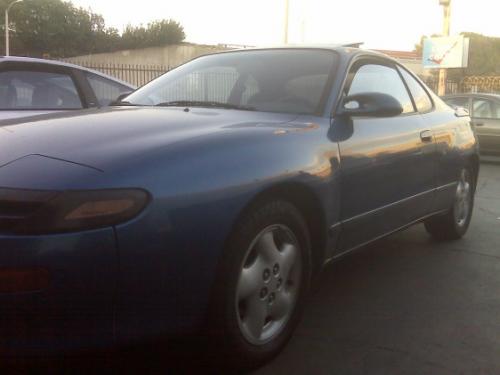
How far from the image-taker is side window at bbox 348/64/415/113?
12.1ft

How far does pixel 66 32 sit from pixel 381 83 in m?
50.2

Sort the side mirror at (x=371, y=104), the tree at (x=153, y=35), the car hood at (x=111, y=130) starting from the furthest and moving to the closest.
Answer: the tree at (x=153, y=35) → the side mirror at (x=371, y=104) → the car hood at (x=111, y=130)

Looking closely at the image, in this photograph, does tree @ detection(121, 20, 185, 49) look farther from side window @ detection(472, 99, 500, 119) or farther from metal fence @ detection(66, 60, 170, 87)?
side window @ detection(472, 99, 500, 119)

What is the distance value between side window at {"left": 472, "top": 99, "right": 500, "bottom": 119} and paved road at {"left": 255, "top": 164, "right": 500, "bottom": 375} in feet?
24.5

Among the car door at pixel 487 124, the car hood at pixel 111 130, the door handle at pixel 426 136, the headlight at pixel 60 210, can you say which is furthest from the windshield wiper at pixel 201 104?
the car door at pixel 487 124

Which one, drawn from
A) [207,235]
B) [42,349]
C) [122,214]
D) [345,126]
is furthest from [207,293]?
[345,126]

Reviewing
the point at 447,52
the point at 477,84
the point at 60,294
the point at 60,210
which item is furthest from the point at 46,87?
the point at 477,84

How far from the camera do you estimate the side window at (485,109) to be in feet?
38.4

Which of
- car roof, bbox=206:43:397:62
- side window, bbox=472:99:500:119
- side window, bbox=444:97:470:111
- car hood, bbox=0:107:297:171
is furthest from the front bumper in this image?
side window, bbox=444:97:470:111

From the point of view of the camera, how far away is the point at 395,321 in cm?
324

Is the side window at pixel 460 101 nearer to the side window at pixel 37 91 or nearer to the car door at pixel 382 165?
the car door at pixel 382 165

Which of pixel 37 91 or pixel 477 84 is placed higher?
pixel 477 84

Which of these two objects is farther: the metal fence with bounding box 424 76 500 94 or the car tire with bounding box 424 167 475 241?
the metal fence with bounding box 424 76 500 94

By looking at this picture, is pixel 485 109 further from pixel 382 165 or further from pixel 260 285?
pixel 260 285
